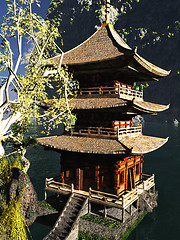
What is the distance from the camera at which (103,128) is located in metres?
16.8

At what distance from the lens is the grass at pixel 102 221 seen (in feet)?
46.9

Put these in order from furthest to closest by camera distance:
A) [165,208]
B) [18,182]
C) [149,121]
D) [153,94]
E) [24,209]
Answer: [149,121] < [153,94] < [165,208] < [24,209] < [18,182]

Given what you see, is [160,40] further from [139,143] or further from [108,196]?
[108,196]

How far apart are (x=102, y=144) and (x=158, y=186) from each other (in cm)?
1424

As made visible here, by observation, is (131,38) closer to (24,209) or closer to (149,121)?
(149,121)

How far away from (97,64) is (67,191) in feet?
33.5

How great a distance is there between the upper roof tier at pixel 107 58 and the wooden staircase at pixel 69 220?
1006cm

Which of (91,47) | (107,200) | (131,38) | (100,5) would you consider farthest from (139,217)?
(100,5)

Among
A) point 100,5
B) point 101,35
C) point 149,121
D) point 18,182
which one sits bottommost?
point 149,121

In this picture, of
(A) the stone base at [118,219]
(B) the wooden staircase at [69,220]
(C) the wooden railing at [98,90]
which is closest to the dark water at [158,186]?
(A) the stone base at [118,219]

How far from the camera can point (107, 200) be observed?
15797mm

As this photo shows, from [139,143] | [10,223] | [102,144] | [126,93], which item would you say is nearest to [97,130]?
[102,144]

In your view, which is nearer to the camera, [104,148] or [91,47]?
[104,148]


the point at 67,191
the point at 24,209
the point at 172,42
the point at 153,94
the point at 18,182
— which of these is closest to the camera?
the point at 18,182
